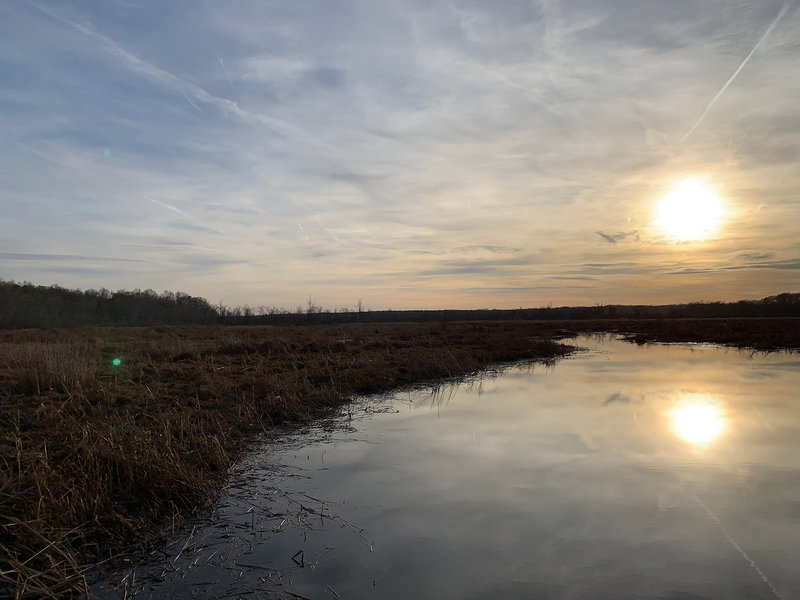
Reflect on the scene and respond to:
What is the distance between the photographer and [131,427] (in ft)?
29.2

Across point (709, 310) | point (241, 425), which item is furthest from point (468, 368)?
point (709, 310)

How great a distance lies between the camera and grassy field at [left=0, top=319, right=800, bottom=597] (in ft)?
16.5

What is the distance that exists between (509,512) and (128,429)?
6.53 m

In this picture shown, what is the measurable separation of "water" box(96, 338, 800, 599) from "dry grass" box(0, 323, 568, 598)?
22.6 inches

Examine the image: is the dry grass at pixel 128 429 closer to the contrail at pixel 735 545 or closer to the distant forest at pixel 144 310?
the contrail at pixel 735 545

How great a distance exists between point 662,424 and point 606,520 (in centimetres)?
656

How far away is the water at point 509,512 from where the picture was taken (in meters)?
4.88

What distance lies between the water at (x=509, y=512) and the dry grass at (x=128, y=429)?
0.57 metres

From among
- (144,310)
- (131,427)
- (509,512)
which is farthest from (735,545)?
(144,310)

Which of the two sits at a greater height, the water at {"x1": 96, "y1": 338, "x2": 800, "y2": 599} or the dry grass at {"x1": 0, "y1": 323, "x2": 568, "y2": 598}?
the dry grass at {"x1": 0, "y1": 323, "x2": 568, "y2": 598}

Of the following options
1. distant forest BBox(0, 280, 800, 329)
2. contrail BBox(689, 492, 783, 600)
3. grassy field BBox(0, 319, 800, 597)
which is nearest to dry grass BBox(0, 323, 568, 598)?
grassy field BBox(0, 319, 800, 597)

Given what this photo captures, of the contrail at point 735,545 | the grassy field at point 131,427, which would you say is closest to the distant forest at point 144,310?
the grassy field at point 131,427

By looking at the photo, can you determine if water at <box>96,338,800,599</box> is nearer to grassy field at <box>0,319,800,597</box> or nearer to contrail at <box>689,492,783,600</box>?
contrail at <box>689,492,783,600</box>

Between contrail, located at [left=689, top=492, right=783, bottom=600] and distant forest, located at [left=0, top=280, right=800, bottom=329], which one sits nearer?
contrail, located at [left=689, top=492, right=783, bottom=600]
